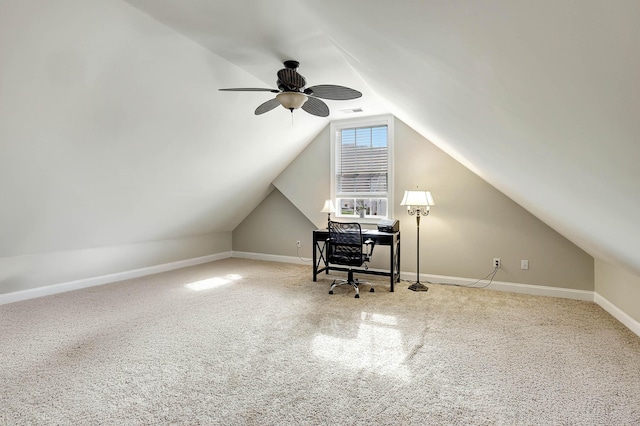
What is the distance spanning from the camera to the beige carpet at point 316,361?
5.96 feet

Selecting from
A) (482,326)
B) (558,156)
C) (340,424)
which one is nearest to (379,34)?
(558,156)

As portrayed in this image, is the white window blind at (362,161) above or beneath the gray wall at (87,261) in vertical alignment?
above

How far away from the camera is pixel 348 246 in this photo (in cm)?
427

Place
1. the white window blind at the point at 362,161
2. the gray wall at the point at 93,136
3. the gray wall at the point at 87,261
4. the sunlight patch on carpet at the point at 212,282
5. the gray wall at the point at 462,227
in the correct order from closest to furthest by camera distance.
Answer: the gray wall at the point at 93,136 < the gray wall at the point at 87,261 < the gray wall at the point at 462,227 < the sunlight patch on carpet at the point at 212,282 < the white window blind at the point at 362,161

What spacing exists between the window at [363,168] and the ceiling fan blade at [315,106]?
6.00 ft

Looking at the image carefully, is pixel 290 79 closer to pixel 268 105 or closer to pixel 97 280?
pixel 268 105

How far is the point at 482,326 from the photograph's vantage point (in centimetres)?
306

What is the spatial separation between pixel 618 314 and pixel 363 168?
141 inches

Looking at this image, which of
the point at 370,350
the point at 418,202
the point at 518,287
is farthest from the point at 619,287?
the point at 370,350

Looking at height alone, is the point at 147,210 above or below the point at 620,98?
below

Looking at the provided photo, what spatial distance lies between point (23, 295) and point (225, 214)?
3.00 m

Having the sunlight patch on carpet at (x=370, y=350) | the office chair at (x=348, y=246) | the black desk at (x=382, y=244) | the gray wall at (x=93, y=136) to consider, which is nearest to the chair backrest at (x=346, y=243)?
the office chair at (x=348, y=246)

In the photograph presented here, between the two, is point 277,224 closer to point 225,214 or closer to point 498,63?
point 225,214

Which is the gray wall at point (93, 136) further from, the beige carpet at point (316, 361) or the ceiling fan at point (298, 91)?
the beige carpet at point (316, 361)
